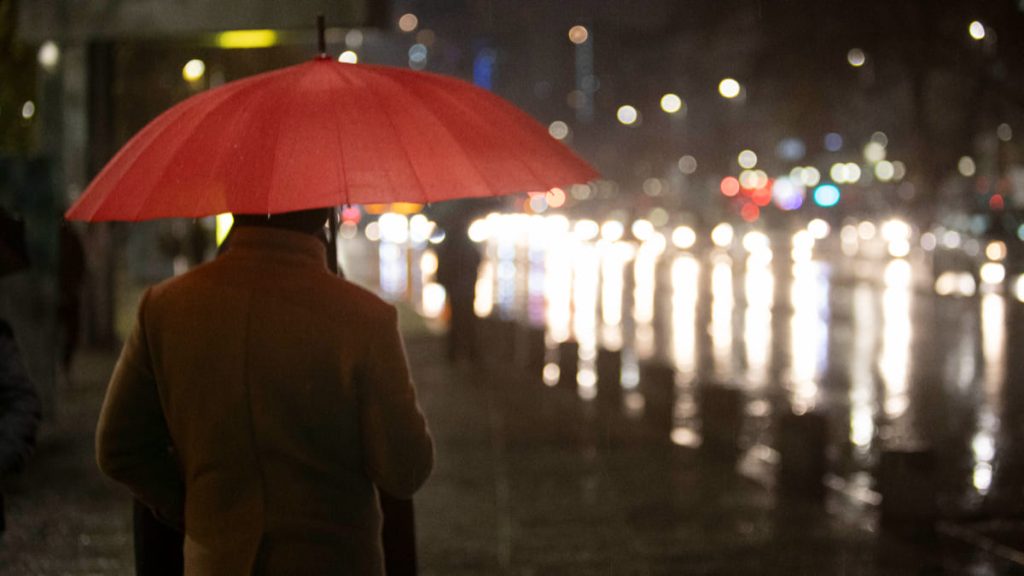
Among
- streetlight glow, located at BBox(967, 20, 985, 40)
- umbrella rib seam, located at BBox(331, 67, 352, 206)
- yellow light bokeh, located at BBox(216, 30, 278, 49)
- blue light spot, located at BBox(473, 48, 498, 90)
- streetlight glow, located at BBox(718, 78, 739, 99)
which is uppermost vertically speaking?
streetlight glow, located at BBox(718, 78, 739, 99)

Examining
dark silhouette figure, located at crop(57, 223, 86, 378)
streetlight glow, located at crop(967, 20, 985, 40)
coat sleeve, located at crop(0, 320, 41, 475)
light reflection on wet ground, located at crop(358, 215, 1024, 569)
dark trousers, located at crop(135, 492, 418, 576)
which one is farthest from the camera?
streetlight glow, located at crop(967, 20, 985, 40)

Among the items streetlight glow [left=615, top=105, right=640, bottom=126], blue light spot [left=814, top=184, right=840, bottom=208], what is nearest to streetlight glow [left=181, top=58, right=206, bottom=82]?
streetlight glow [left=615, top=105, right=640, bottom=126]

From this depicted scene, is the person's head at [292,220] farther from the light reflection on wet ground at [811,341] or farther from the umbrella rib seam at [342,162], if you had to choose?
the light reflection on wet ground at [811,341]

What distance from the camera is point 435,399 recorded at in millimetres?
14234

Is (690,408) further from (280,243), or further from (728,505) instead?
(280,243)

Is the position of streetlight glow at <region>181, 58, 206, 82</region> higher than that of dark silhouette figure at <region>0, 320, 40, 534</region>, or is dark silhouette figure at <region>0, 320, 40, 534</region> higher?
streetlight glow at <region>181, 58, 206, 82</region>

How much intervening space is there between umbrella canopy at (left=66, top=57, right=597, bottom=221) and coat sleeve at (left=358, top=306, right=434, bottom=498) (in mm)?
454

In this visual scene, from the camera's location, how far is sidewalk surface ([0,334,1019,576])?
7.80 metres

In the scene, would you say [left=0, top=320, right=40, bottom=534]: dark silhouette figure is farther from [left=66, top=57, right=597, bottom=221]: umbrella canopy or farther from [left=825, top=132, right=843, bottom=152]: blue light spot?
[left=825, top=132, right=843, bottom=152]: blue light spot

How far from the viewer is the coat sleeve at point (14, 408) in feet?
12.7

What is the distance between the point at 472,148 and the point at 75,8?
10811 mm

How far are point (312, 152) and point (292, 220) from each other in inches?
8.0

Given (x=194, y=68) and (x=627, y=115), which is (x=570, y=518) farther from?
(x=627, y=115)

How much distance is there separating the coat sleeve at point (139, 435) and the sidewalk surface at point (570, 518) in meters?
3.89
